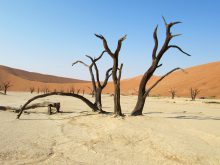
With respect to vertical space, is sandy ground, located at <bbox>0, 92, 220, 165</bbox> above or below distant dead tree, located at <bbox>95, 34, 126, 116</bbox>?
below

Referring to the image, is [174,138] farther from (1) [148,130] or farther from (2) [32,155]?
(2) [32,155]

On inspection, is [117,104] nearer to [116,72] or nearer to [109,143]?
[116,72]

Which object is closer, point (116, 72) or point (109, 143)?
point (109, 143)

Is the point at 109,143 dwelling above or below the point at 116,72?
below

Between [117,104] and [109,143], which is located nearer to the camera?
[109,143]

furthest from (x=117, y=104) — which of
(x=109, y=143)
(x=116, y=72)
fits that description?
(x=109, y=143)

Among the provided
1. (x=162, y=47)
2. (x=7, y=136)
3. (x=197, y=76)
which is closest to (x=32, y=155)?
(x=7, y=136)

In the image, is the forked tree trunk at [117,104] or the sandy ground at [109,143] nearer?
the sandy ground at [109,143]

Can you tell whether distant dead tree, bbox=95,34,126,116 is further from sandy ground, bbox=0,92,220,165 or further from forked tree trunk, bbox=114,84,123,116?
sandy ground, bbox=0,92,220,165

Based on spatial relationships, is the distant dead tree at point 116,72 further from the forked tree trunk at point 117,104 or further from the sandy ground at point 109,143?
the sandy ground at point 109,143

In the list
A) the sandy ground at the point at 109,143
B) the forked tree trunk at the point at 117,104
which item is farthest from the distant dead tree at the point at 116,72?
the sandy ground at the point at 109,143

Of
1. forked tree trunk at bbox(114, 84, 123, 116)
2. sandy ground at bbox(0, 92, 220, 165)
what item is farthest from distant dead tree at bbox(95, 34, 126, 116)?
sandy ground at bbox(0, 92, 220, 165)

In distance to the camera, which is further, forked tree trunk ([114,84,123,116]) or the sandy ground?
forked tree trunk ([114,84,123,116])

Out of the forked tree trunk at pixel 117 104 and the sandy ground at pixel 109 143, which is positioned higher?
the forked tree trunk at pixel 117 104
